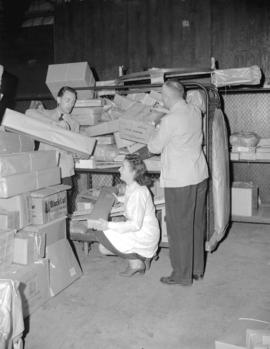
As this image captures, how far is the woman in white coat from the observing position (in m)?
3.39

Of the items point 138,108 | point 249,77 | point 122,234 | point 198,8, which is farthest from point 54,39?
point 122,234

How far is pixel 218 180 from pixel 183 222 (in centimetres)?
75

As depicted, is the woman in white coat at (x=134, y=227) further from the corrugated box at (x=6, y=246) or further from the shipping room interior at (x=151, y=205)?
the corrugated box at (x=6, y=246)

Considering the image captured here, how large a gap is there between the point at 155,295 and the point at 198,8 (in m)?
4.35

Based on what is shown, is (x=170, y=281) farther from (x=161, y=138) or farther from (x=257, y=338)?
(x=257, y=338)

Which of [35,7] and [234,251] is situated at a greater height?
[35,7]

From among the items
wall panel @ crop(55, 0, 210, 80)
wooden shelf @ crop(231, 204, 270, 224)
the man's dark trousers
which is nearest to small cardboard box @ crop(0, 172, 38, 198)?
the man's dark trousers

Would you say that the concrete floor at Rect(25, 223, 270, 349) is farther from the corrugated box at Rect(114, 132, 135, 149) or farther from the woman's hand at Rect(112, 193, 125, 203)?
the corrugated box at Rect(114, 132, 135, 149)

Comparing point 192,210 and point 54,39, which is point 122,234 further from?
point 54,39

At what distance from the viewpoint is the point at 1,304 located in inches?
81.7

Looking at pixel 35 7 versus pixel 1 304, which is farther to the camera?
pixel 35 7

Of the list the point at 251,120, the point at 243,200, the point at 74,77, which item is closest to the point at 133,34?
the point at 74,77

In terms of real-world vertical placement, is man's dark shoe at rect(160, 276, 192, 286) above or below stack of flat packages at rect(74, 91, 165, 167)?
below

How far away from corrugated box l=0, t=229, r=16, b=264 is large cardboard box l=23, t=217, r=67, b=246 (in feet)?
0.78
